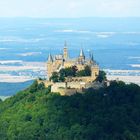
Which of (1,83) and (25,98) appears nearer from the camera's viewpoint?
(25,98)

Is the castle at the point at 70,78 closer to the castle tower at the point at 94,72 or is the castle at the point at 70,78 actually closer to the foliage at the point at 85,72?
the castle tower at the point at 94,72

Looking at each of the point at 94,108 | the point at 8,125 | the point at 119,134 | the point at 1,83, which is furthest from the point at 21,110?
the point at 1,83

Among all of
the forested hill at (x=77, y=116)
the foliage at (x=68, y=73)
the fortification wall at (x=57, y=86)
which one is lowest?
the forested hill at (x=77, y=116)

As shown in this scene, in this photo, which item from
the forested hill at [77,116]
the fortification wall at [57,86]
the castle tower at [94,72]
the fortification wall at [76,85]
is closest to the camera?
the forested hill at [77,116]

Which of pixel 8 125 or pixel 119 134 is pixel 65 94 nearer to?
pixel 8 125

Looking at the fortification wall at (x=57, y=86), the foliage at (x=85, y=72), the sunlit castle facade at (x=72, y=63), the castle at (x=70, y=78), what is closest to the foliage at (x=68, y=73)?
the foliage at (x=85, y=72)

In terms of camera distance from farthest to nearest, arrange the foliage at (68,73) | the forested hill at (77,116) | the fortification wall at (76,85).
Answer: the foliage at (68,73)
the fortification wall at (76,85)
the forested hill at (77,116)

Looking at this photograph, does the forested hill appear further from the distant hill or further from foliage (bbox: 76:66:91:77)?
the distant hill

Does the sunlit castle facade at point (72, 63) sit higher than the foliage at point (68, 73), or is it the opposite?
the sunlit castle facade at point (72, 63)
